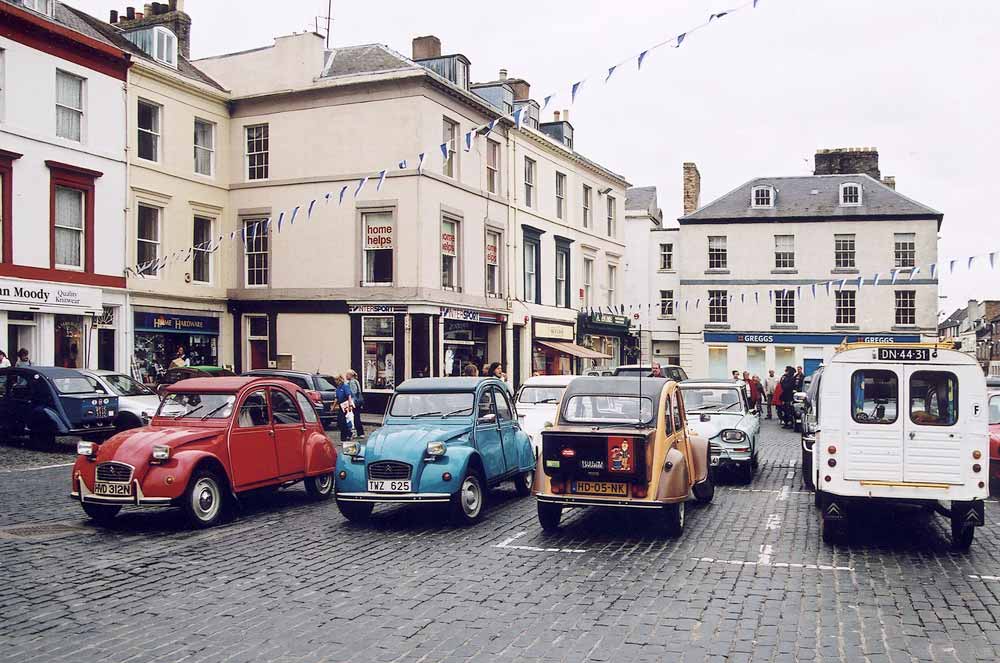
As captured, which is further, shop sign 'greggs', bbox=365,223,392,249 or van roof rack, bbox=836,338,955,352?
shop sign 'greggs', bbox=365,223,392,249

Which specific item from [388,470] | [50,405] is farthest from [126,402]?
[388,470]

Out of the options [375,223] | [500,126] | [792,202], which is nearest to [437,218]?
[375,223]

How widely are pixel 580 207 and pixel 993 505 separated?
28.5 metres

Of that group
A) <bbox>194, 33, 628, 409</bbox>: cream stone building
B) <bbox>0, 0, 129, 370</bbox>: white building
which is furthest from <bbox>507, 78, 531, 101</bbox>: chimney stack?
<bbox>0, 0, 129, 370</bbox>: white building

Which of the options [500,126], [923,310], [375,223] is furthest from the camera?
[923,310]

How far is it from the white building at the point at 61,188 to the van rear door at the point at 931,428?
20.9 metres

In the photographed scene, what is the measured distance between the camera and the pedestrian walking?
66.0ft

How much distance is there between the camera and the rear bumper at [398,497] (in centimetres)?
1080

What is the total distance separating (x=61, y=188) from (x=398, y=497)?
18.3 metres

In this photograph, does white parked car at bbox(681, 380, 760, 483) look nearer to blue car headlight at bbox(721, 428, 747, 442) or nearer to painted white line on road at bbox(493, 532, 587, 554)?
blue car headlight at bbox(721, 428, 747, 442)

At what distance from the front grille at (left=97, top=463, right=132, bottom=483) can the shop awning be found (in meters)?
26.4

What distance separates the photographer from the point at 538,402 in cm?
1703

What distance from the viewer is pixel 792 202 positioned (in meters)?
48.5

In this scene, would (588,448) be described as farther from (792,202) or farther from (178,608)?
(792,202)
